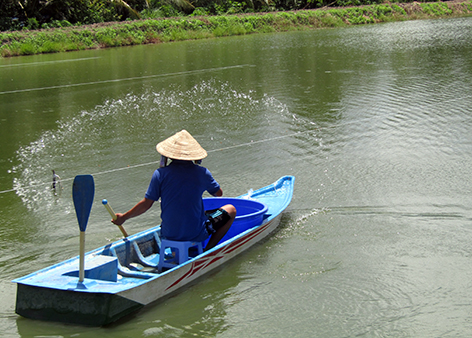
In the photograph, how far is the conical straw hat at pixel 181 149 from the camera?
4.27 m

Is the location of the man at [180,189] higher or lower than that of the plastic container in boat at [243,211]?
higher

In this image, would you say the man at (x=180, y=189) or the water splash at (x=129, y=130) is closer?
the man at (x=180, y=189)

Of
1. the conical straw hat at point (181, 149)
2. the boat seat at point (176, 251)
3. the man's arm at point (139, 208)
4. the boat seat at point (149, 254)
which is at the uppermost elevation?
the conical straw hat at point (181, 149)

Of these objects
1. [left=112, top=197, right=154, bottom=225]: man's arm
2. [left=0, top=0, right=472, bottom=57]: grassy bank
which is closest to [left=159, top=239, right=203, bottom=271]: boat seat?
[left=112, top=197, right=154, bottom=225]: man's arm

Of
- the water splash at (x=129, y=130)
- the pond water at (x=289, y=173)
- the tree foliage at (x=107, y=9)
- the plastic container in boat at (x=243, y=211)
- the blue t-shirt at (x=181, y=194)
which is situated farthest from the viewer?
the tree foliage at (x=107, y=9)

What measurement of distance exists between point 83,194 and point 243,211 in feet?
7.42

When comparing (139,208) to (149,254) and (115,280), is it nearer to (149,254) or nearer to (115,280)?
(115,280)

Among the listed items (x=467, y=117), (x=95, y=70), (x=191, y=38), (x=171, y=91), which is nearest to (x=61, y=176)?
(x=171, y=91)

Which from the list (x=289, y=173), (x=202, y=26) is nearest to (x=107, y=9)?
(x=202, y=26)

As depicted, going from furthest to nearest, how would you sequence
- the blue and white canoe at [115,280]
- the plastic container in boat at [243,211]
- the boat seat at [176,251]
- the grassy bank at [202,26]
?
the grassy bank at [202,26] < the plastic container in boat at [243,211] < the boat seat at [176,251] < the blue and white canoe at [115,280]

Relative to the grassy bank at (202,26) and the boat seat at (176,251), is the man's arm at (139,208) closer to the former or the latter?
the boat seat at (176,251)

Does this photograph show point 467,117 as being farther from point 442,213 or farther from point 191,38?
point 191,38

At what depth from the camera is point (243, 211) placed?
18.9 ft

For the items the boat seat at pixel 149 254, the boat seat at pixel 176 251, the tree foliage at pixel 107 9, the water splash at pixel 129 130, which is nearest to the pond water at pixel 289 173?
the water splash at pixel 129 130
